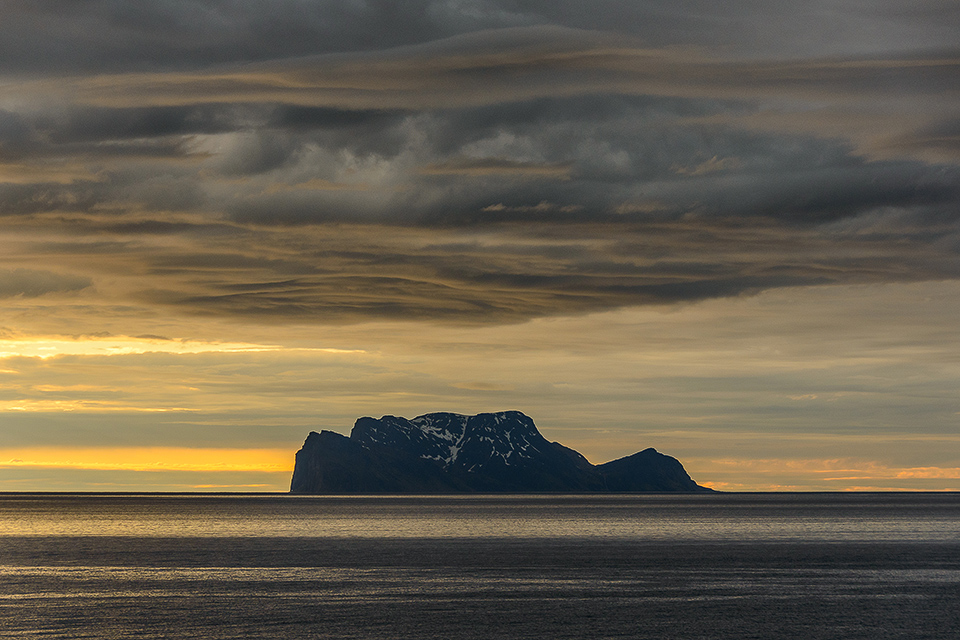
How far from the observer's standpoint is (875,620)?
7625 centimetres

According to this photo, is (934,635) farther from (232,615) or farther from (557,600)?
(232,615)

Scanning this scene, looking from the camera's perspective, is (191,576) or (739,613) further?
(191,576)

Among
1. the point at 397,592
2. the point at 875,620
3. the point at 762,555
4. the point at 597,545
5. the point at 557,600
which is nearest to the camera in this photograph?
the point at 875,620

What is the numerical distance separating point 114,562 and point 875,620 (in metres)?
97.1

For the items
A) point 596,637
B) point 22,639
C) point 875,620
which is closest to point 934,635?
point 875,620

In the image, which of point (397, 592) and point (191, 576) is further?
point (191, 576)

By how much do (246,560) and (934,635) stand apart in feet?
299

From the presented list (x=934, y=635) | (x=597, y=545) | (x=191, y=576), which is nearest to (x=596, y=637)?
(x=934, y=635)

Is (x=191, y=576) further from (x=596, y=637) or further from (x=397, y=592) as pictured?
(x=596, y=637)

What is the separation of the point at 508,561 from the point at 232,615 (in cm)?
5871

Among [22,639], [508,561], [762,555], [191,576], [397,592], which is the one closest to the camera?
[22,639]

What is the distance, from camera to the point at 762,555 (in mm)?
141875

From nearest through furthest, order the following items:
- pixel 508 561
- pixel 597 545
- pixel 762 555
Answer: pixel 508 561, pixel 762 555, pixel 597 545

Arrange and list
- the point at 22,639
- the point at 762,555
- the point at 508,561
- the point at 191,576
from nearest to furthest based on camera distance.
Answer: the point at 22,639 → the point at 191,576 → the point at 508,561 → the point at 762,555
